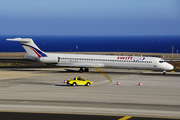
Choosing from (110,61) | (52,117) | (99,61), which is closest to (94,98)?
(52,117)

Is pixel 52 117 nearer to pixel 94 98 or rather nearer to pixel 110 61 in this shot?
pixel 94 98

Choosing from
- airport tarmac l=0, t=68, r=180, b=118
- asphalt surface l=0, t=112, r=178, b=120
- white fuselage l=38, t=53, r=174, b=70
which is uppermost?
white fuselage l=38, t=53, r=174, b=70

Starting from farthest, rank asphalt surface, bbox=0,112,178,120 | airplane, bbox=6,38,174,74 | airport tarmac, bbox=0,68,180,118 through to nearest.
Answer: airplane, bbox=6,38,174,74 < airport tarmac, bbox=0,68,180,118 < asphalt surface, bbox=0,112,178,120

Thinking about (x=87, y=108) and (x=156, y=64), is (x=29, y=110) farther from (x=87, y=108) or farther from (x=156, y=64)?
(x=156, y=64)

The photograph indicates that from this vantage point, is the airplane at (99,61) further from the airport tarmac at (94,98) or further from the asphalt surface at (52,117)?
the asphalt surface at (52,117)

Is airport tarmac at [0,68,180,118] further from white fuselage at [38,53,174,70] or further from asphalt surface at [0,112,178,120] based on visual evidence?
white fuselage at [38,53,174,70]

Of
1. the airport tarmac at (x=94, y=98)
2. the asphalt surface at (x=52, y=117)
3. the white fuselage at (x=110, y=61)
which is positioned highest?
the white fuselage at (x=110, y=61)

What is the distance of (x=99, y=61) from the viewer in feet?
175

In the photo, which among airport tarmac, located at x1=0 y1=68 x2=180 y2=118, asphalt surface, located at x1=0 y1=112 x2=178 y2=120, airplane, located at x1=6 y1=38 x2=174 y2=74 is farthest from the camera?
airplane, located at x1=6 y1=38 x2=174 y2=74

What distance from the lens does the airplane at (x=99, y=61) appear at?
2058 inches

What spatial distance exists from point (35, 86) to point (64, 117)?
641 inches

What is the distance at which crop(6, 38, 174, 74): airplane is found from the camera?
52281 millimetres

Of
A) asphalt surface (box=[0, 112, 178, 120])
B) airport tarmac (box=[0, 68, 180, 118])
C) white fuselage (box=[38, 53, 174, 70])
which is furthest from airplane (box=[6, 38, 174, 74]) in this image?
asphalt surface (box=[0, 112, 178, 120])

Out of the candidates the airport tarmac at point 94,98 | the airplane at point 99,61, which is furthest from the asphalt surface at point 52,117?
the airplane at point 99,61
